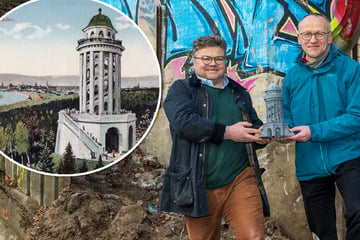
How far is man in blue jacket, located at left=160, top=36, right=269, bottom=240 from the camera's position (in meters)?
3.07

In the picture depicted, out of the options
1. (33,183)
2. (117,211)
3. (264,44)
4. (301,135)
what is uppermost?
(264,44)

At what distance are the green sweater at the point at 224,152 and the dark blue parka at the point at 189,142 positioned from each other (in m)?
0.05

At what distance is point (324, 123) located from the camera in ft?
10.2

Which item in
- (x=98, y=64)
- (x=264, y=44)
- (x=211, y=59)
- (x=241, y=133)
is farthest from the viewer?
(x=264, y=44)

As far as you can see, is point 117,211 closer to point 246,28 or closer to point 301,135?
point 246,28

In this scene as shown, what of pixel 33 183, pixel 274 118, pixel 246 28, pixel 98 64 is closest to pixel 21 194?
pixel 33 183

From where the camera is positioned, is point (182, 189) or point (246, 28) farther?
point (246, 28)

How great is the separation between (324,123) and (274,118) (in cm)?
33

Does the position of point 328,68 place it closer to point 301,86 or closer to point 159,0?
point 301,86

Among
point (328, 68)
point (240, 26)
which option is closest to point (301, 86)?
point (328, 68)

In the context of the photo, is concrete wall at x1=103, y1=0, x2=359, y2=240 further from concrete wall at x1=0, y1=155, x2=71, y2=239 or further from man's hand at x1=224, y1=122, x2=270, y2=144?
man's hand at x1=224, y1=122, x2=270, y2=144

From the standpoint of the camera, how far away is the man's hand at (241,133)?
3.07 metres

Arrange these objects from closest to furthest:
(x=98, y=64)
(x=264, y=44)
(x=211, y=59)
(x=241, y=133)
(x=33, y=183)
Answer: (x=241, y=133), (x=211, y=59), (x=98, y=64), (x=264, y=44), (x=33, y=183)

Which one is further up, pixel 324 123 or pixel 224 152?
pixel 324 123
